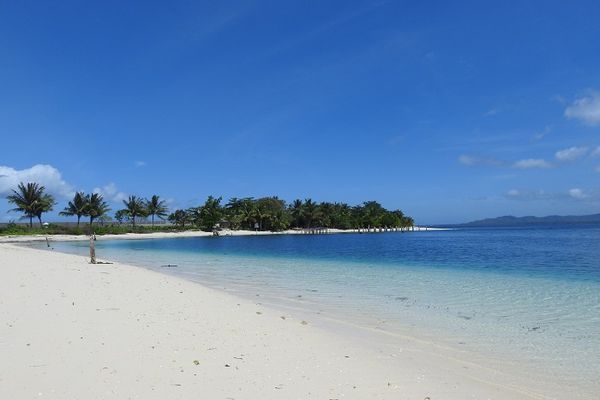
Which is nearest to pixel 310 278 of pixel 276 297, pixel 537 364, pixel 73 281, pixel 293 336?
pixel 276 297

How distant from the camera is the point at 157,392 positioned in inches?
187

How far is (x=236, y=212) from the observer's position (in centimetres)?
9488

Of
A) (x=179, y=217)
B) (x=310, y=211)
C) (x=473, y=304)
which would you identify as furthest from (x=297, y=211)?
(x=473, y=304)

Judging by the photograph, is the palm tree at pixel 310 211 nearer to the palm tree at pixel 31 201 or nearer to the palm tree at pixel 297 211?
the palm tree at pixel 297 211

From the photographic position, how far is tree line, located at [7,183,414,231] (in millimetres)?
66500

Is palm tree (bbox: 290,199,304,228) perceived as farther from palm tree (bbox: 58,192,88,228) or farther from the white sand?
the white sand

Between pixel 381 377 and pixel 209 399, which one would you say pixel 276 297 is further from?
pixel 209 399

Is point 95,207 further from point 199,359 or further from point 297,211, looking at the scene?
point 199,359

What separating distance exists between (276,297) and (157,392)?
346 inches

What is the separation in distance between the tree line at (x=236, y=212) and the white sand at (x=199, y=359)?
66.4 m

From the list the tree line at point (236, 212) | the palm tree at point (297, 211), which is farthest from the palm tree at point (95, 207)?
the palm tree at point (297, 211)

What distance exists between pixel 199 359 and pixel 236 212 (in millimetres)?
89783

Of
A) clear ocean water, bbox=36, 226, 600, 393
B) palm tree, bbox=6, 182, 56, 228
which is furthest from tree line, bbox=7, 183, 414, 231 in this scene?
clear ocean water, bbox=36, 226, 600, 393

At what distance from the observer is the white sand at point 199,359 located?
16.2 feet
